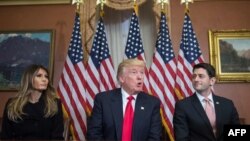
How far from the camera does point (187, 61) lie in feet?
15.8

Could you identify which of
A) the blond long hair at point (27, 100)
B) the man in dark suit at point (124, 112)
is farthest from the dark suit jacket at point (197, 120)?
the blond long hair at point (27, 100)

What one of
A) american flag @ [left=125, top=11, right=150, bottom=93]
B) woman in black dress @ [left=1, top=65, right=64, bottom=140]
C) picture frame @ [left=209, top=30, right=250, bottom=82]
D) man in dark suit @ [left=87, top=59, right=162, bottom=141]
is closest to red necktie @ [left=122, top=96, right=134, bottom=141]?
man in dark suit @ [left=87, top=59, right=162, bottom=141]

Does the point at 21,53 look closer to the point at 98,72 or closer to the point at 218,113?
the point at 98,72

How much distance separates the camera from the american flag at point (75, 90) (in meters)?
4.70

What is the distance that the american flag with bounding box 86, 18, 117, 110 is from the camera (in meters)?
4.76

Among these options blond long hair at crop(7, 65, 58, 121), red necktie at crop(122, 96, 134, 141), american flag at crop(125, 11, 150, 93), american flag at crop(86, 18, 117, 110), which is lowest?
red necktie at crop(122, 96, 134, 141)

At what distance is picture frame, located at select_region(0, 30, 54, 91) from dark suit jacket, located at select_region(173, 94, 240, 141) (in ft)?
9.50

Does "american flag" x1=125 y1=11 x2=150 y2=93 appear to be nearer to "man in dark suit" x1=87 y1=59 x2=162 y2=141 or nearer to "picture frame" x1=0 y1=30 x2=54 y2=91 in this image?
"man in dark suit" x1=87 y1=59 x2=162 y2=141

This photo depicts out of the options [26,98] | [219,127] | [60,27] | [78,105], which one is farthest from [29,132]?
[60,27]

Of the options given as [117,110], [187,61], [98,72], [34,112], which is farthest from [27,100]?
[187,61]

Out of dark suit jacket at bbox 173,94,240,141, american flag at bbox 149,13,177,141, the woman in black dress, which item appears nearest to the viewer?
dark suit jacket at bbox 173,94,240,141

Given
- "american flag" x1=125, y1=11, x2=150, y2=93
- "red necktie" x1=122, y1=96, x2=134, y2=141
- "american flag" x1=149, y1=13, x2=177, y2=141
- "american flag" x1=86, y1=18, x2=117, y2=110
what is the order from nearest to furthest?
"red necktie" x1=122, y1=96, x2=134, y2=141
"american flag" x1=149, y1=13, x2=177, y2=141
"american flag" x1=86, y1=18, x2=117, y2=110
"american flag" x1=125, y1=11, x2=150, y2=93

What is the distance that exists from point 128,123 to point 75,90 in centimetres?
167

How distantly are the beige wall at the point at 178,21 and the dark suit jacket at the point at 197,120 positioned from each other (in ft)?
5.93
